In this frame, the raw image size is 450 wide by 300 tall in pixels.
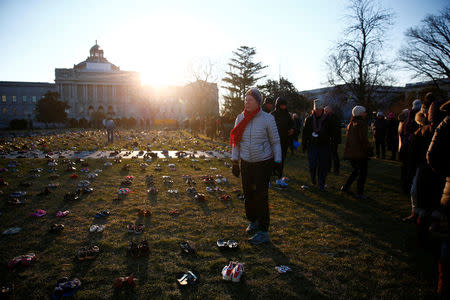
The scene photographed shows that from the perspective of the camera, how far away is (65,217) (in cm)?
462

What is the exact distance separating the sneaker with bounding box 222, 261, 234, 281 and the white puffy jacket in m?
1.45

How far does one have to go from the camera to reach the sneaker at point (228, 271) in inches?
113

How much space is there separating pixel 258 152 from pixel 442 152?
201cm

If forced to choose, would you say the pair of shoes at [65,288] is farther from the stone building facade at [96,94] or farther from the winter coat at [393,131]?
the stone building facade at [96,94]

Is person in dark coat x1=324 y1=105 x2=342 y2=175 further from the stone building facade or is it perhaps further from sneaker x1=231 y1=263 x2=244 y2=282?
the stone building facade

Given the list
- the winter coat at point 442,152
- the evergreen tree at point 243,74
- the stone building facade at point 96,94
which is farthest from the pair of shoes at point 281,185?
the stone building facade at point 96,94

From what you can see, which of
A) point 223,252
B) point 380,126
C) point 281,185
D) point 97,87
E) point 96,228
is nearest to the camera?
point 223,252

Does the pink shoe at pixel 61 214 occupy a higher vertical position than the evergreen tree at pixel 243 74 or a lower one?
lower

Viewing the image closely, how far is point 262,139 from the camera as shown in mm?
3727

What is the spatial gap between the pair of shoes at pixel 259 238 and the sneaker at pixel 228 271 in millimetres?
808

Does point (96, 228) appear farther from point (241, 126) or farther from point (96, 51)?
point (96, 51)

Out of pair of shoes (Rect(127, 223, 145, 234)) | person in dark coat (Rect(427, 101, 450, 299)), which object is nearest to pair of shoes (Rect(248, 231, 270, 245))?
pair of shoes (Rect(127, 223, 145, 234))

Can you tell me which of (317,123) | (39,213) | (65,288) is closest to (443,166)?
(65,288)

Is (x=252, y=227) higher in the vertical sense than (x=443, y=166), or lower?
lower
